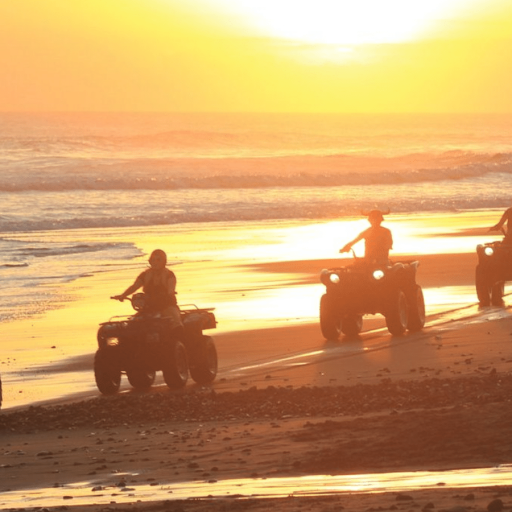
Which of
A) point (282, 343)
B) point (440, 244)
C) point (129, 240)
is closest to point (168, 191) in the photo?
point (129, 240)

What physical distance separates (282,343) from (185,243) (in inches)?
699

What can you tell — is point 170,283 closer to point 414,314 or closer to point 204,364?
point 204,364

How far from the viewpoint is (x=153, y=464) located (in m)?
8.76

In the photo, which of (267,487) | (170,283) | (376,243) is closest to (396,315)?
(376,243)

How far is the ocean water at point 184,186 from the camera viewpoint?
31.0 metres

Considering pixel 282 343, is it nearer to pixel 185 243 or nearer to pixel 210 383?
pixel 210 383

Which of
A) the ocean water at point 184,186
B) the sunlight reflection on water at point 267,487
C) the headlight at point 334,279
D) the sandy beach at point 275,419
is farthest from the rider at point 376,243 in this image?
the sunlight reflection on water at point 267,487

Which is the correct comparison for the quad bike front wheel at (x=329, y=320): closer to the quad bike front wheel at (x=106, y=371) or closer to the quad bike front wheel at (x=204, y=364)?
the quad bike front wheel at (x=204, y=364)

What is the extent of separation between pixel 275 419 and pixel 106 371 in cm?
290

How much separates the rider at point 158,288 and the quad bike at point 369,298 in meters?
3.24

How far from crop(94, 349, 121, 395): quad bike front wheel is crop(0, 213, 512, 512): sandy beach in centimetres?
19

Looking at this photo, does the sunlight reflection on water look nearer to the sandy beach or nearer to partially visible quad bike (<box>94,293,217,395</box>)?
the sandy beach

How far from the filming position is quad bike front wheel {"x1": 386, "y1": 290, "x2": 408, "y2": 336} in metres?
15.8

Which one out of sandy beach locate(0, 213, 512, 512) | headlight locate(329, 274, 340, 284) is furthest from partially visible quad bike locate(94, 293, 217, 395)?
headlight locate(329, 274, 340, 284)
